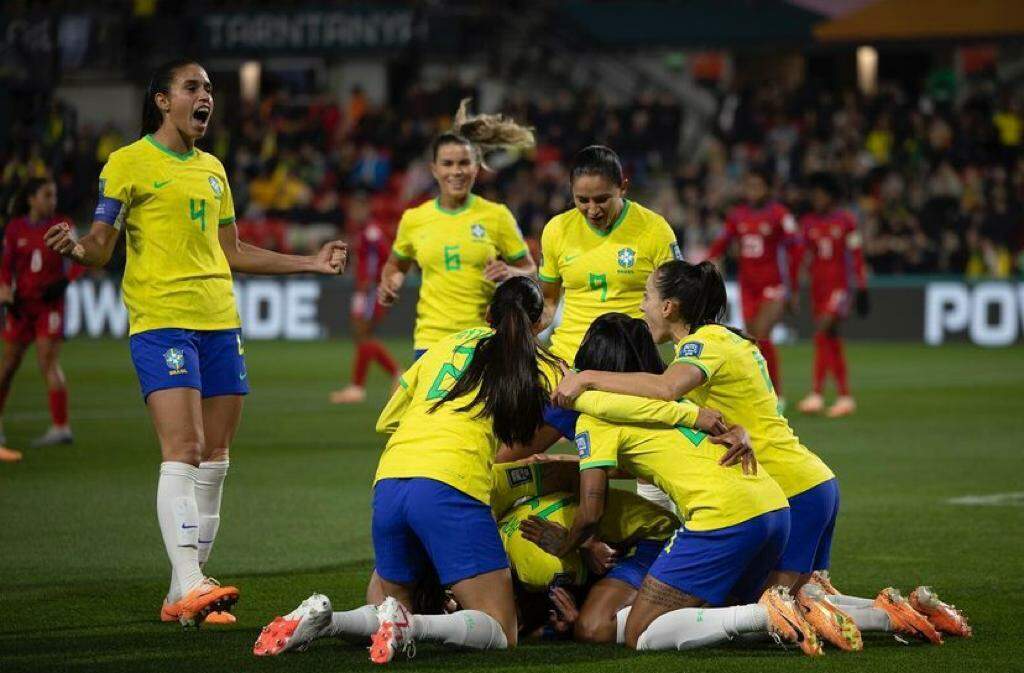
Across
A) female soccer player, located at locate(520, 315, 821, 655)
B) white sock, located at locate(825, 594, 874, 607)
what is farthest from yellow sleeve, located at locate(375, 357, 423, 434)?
white sock, located at locate(825, 594, 874, 607)

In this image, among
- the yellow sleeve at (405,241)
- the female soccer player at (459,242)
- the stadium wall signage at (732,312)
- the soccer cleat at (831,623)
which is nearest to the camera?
the soccer cleat at (831,623)

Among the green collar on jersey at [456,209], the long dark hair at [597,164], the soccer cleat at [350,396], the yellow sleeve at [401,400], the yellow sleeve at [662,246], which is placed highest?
the long dark hair at [597,164]

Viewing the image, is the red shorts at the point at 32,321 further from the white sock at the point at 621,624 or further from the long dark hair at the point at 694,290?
the white sock at the point at 621,624

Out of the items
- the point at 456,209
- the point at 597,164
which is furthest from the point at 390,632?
the point at 456,209

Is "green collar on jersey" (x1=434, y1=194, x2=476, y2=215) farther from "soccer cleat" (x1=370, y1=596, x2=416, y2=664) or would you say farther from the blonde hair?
"soccer cleat" (x1=370, y1=596, x2=416, y2=664)

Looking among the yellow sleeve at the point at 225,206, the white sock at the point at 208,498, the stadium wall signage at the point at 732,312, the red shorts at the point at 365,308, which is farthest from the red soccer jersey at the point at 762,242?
the white sock at the point at 208,498

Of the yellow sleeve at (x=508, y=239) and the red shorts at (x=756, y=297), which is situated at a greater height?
the yellow sleeve at (x=508, y=239)

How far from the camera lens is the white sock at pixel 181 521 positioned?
704cm

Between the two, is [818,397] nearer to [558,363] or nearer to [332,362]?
[332,362]

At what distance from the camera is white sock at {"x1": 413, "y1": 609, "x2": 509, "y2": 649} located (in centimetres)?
618

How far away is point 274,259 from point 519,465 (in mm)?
1517

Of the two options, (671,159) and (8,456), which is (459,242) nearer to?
(8,456)

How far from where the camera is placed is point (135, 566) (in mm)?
8617

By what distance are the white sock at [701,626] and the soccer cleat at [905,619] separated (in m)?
0.66
